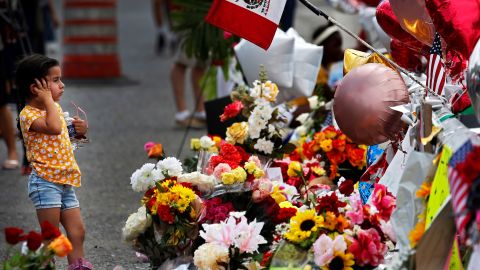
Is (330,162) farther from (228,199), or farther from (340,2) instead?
(340,2)

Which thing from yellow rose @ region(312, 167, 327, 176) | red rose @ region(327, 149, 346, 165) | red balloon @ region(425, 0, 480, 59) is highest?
red balloon @ region(425, 0, 480, 59)

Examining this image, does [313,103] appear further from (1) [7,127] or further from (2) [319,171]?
(1) [7,127]

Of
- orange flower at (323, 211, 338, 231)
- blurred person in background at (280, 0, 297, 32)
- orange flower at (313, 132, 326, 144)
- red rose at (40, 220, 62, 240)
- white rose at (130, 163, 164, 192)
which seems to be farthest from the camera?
blurred person in background at (280, 0, 297, 32)

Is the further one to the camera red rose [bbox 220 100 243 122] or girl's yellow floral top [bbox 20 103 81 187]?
red rose [bbox 220 100 243 122]

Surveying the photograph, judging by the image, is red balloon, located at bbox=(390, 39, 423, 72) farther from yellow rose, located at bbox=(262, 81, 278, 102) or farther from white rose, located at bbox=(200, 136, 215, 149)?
white rose, located at bbox=(200, 136, 215, 149)

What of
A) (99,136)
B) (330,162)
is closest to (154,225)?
(330,162)

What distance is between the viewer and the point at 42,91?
517 cm

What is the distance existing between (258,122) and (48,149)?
4.17 feet

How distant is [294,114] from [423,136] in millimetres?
2967

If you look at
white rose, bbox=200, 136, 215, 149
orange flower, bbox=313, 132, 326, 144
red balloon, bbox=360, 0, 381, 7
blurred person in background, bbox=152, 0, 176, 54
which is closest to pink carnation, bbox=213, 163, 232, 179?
white rose, bbox=200, 136, 215, 149

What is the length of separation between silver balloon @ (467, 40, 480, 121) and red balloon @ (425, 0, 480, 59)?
34cm

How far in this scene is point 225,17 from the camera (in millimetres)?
5582

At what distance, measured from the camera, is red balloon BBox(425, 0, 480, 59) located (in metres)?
4.48

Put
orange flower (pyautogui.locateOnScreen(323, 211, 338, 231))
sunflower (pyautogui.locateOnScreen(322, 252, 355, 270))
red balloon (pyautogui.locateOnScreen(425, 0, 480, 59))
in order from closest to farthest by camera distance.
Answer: sunflower (pyautogui.locateOnScreen(322, 252, 355, 270)) → orange flower (pyautogui.locateOnScreen(323, 211, 338, 231)) → red balloon (pyautogui.locateOnScreen(425, 0, 480, 59))
